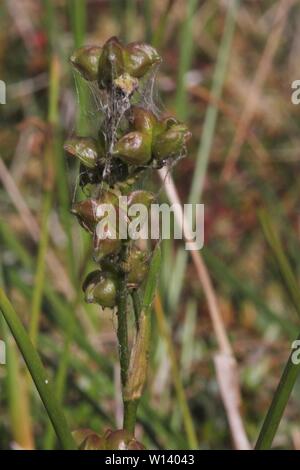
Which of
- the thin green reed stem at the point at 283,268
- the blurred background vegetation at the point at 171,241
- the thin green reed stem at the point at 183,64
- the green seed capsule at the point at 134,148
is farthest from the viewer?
the thin green reed stem at the point at 183,64

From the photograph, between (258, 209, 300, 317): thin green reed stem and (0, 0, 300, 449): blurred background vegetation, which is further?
(0, 0, 300, 449): blurred background vegetation

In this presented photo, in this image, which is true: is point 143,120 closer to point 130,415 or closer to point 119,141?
point 119,141

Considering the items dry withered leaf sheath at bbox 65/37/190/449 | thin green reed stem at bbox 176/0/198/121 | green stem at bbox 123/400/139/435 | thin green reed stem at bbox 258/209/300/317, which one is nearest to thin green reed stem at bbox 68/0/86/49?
thin green reed stem at bbox 176/0/198/121

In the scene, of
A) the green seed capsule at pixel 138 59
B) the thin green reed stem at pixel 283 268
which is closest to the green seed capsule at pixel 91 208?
the green seed capsule at pixel 138 59

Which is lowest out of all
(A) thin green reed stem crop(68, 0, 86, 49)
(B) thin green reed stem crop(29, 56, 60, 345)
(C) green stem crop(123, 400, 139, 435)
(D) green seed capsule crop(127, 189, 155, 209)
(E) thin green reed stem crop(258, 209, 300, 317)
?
A: (C) green stem crop(123, 400, 139, 435)

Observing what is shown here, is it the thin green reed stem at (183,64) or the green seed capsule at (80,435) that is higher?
the thin green reed stem at (183,64)

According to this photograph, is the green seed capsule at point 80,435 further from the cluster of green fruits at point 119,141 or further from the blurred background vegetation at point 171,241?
the blurred background vegetation at point 171,241

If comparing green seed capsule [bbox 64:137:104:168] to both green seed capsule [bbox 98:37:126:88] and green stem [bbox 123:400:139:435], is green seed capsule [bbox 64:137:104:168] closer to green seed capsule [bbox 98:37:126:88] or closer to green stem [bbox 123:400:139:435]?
green seed capsule [bbox 98:37:126:88]
